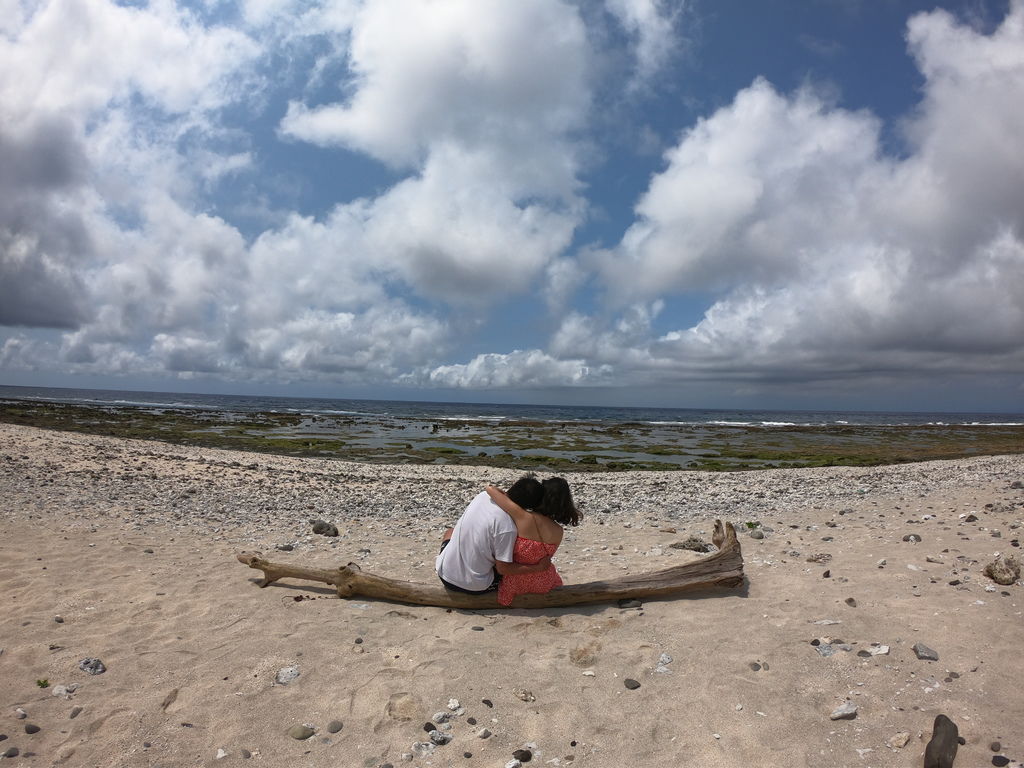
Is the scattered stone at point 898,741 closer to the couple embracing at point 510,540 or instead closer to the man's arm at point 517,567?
the couple embracing at point 510,540

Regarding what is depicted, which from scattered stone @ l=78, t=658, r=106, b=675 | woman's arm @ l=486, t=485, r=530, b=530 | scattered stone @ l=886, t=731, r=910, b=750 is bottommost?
scattered stone @ l=78, t=658, r=106, b=675

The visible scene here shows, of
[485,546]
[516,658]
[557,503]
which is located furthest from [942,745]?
[485,546]

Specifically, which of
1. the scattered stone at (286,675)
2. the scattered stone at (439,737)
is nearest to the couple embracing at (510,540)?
the scattered stone at (286,675)

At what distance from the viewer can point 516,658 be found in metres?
5.70

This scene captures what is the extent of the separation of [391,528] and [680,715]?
873cm

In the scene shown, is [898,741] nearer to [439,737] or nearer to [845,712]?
[845,712]

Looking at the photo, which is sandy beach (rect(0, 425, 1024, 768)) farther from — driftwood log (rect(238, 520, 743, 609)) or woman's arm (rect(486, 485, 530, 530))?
woman's arm (rect(486, 485, 530, 530))

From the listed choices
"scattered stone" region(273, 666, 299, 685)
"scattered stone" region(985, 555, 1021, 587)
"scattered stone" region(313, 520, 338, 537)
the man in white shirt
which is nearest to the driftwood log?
the man in white shirt

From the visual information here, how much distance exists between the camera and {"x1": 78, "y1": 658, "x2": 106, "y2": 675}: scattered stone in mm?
5262

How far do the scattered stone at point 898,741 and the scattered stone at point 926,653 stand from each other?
128 cm

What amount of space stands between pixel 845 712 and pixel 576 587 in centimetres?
315

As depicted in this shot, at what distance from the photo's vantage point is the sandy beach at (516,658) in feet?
14.2

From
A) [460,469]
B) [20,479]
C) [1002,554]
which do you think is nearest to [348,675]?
[1002,554]

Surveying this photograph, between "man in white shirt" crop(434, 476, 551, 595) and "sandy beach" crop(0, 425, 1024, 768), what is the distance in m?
0.42
